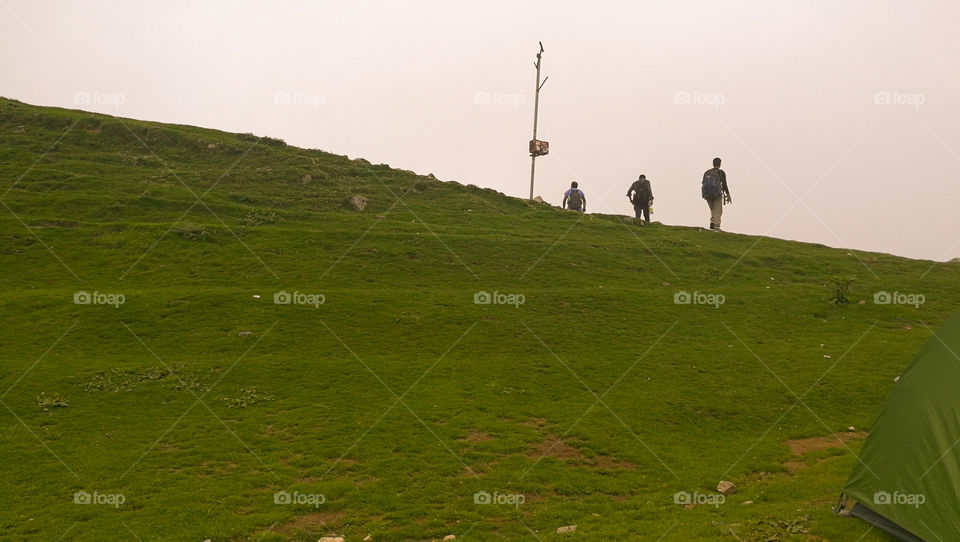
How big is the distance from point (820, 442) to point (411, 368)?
438 inches

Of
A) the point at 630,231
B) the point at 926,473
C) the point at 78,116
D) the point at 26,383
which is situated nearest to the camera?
the point at 926,473

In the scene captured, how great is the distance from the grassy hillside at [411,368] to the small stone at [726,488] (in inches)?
7.0

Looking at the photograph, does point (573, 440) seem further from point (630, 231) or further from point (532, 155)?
point (532, 155)

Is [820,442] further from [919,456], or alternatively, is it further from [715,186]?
[715,186]

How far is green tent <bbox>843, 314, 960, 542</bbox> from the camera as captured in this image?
397 inches

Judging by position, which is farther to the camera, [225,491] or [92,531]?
[225,491]

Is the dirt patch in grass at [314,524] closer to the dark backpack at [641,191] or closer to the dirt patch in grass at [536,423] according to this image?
the dirt patch in grass at [536,423]

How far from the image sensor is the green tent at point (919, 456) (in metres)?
10.1

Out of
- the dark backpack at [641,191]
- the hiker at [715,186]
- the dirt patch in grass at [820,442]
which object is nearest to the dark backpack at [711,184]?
the hiker at [715,186]

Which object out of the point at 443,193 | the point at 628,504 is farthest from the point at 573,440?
the point at 443,193

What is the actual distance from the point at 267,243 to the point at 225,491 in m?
19.4

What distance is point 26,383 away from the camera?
1794 cm

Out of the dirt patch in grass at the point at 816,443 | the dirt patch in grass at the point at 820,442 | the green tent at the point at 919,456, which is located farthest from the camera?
the dirt patch in grass at the point at 820,442

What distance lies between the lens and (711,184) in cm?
3878
